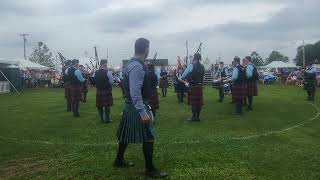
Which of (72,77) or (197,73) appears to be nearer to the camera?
(197,73)

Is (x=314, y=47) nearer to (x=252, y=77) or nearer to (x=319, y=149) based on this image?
(x=252, y=77)

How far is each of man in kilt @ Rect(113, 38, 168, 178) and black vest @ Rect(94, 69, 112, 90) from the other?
5.91 metres

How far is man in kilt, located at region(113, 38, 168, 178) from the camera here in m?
6.39

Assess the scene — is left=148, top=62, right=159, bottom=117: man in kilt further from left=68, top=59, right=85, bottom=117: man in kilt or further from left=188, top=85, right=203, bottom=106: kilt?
left=68, top=59, right=85, bottom=117: man in kilt

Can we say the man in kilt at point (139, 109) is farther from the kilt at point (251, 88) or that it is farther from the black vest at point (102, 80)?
the kilt at point (251, 88)

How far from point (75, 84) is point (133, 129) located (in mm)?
8558

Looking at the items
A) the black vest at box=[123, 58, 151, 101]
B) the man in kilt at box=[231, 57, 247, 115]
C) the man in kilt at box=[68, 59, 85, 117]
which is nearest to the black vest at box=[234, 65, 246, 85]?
the man in kilt at box=[231, 57, 247, 115]

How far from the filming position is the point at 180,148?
8.59 meters

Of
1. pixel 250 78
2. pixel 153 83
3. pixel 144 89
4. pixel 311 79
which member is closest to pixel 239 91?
pixel 250 78

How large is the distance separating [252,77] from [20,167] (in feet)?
31.4

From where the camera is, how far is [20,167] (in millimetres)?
7461

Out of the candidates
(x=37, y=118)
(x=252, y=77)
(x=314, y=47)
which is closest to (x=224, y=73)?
(x=252, y=77)

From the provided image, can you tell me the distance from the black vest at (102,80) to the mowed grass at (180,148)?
953 millimetres

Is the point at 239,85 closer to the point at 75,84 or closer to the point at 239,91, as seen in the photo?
the point at 239,91
